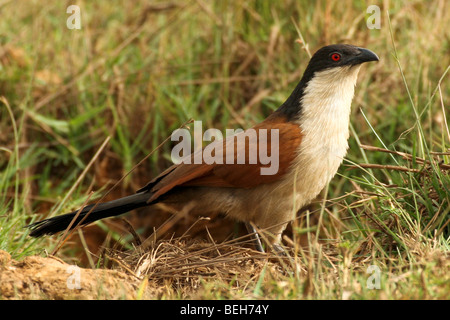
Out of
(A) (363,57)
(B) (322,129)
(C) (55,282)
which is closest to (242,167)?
(B) (322,129)

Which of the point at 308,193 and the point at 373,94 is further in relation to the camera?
the point at 373,94

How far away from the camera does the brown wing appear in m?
2.98

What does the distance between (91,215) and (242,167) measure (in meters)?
0.78

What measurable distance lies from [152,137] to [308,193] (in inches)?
78.4

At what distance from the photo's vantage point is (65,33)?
203 inches

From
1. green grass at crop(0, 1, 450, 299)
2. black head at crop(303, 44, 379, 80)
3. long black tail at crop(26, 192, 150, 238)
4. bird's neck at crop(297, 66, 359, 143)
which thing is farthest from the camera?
green grass at crop(0, 1, 450, 299)

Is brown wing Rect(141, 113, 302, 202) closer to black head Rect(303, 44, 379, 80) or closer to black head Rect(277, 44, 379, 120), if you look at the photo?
black head Rect(277, 44, 379, 120)

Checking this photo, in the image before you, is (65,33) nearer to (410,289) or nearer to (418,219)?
(418,219)

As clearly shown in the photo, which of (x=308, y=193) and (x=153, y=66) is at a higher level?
(x=153, y=66)

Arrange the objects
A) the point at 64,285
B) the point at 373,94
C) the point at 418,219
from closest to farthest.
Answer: the point at 64,285 → the point at 418,219 → the point at 373,94

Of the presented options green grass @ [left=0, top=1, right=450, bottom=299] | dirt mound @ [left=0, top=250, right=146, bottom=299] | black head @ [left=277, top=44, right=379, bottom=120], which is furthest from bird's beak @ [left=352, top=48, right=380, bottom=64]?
dirt mound @ [left=0, top=250, right=146, bottom=299]

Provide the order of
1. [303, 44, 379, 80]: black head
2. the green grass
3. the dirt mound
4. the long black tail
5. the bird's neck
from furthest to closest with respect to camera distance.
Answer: the green grass, [303, 44, 379, 80]: black head, the bird's neck, the long black tail, the dirt mound
